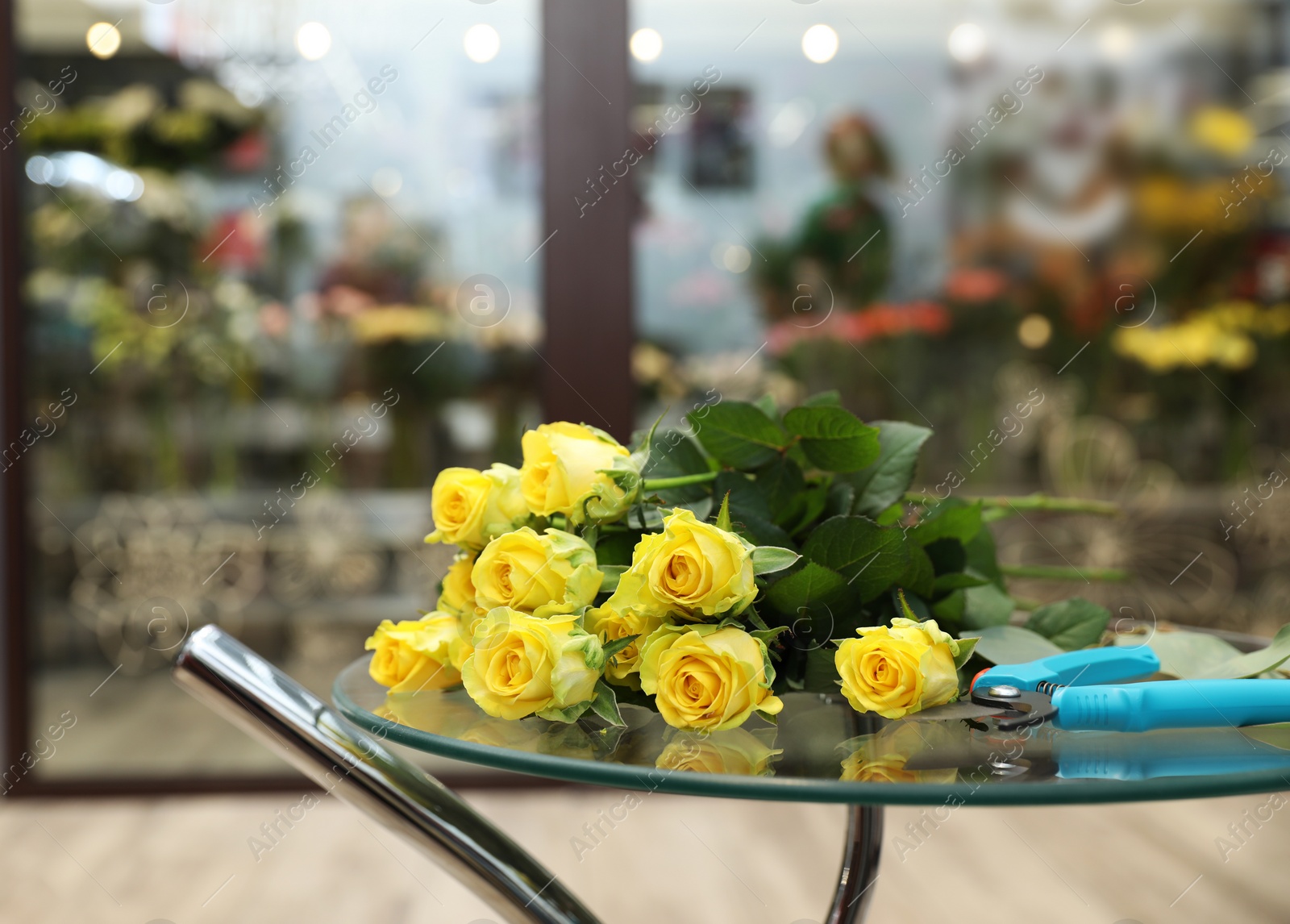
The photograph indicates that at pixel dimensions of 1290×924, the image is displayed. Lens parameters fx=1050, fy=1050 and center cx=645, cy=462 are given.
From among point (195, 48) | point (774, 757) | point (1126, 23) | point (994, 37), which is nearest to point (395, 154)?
point (195, 48)

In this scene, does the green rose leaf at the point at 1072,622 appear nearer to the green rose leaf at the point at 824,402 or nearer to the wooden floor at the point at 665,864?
the green rose leaf at the point at 824,402

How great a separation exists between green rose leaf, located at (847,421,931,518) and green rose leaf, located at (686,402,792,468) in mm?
73

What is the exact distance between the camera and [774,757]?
532 millimetres

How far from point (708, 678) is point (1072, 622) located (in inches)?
13.0

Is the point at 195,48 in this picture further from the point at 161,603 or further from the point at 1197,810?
the point at 1197,810

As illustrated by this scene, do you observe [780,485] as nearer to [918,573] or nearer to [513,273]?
[918,573]

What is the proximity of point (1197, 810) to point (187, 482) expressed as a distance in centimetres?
254

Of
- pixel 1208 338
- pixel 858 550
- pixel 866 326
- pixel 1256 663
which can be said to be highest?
pixel 858 550

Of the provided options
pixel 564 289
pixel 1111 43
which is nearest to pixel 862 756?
pixel 564 289

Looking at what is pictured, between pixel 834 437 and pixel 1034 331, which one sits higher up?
pixel 834 437

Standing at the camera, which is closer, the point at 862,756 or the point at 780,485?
the point at 862,756

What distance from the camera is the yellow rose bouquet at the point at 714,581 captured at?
58cm

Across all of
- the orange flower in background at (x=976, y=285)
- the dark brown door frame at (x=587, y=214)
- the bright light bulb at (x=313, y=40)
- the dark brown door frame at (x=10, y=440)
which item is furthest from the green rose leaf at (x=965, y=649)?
the dark brown door frame at (x=10, y=440)

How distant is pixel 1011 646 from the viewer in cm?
68
